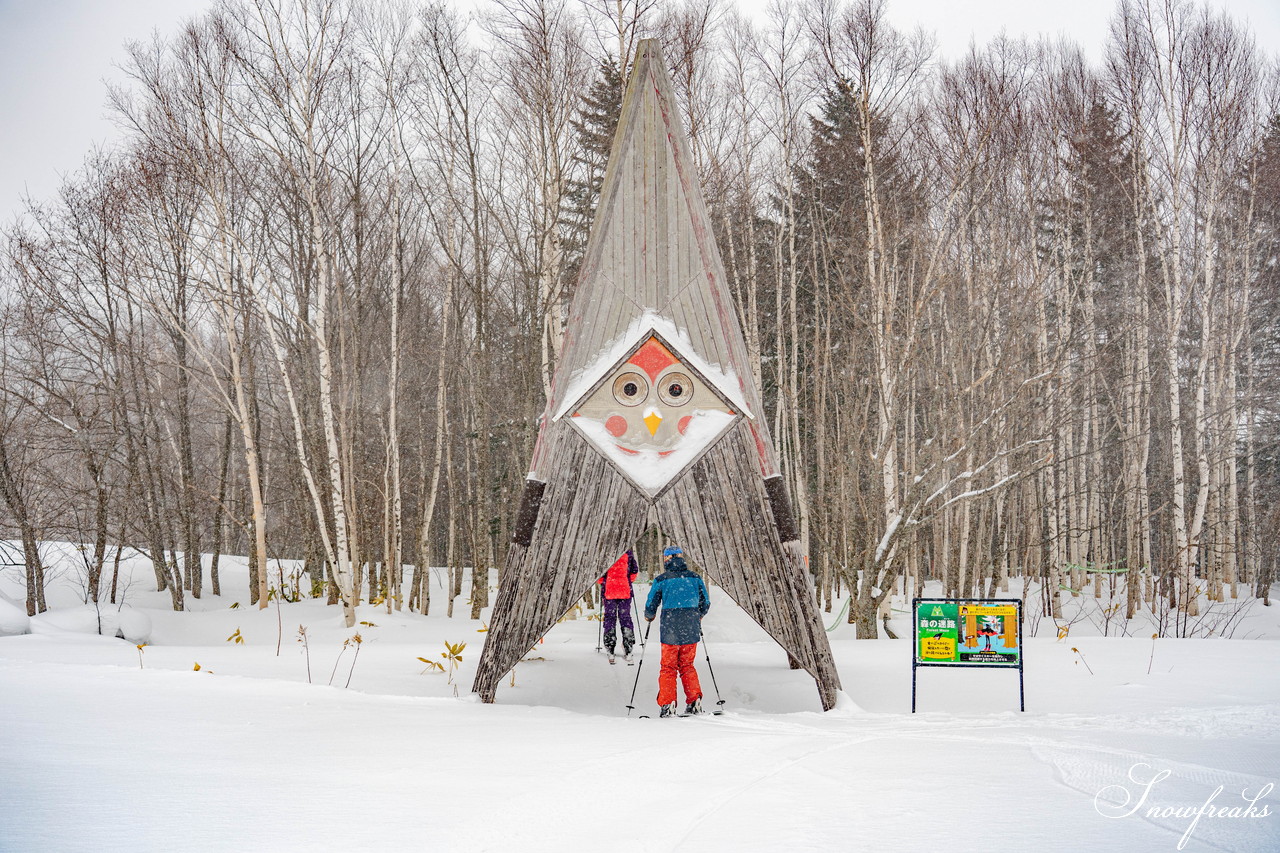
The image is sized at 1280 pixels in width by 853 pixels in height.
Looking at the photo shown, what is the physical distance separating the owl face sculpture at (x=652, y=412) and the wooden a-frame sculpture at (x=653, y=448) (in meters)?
0.01

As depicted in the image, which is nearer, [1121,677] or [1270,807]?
[1270,807]

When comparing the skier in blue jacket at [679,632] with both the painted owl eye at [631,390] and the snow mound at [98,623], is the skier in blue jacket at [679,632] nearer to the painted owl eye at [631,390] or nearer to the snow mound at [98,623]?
the painted owl eye at [631,390]

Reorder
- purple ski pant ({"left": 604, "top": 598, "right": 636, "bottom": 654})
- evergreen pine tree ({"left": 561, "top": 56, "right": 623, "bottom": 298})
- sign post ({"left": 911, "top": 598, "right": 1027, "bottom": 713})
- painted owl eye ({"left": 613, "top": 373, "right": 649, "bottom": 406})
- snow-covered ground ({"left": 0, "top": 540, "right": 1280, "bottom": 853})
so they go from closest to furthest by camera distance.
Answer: snow-covered ground ({"left": 0, "top": 540, "right": 1280, "bottom": 853})
sign post ({"left": 911, "top": 598, "right": 1027, "bottom": 713})
painted owl eye ({"left": 613, "top": 373, "right": 649, "bottom": 406})
purple ski pant ({"left": 604, "top": 598, "right": 636, "bottom": 654})
evergreen pine tree ({"left": 561, "top": 56, "right": 623, "bottom": 298})

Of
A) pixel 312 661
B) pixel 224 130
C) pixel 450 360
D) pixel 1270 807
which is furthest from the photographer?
pixel 450 360

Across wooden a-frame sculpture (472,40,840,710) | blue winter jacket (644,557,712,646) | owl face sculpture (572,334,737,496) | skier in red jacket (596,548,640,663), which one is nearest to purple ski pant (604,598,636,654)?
skier in red jacket (596,548,640,663)

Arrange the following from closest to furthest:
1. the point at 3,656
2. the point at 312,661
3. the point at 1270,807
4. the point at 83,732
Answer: the point at 1270,807
the point at 83,732
the point at 3,656
the point at 312,661

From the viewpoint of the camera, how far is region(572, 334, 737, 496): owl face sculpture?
23.8 feet

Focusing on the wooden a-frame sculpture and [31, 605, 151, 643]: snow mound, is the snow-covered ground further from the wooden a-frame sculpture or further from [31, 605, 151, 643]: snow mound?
[31, 605, 151, 643]: snow mound

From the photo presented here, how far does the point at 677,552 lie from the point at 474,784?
382 centimetres

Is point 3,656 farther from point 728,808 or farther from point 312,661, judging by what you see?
point 728,808

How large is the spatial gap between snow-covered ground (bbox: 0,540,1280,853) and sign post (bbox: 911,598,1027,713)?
19.5 inches

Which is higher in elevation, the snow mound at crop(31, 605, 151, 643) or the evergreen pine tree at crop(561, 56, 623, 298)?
the evergreen pine tree at crop(561, 56, 623, 298)

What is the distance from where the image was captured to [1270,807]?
3367mm

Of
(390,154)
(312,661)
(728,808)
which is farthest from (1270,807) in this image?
(390,154)
